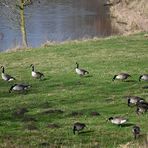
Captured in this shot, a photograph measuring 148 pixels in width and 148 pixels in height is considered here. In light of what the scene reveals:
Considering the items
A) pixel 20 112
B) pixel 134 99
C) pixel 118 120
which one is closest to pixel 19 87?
pixel 20 112

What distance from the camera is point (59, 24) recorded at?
6519 cm

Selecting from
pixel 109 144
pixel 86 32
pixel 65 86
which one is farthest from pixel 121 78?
pixel 86 32

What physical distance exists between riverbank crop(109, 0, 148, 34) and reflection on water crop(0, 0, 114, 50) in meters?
1.43

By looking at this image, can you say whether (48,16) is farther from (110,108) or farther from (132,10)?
(110,108)

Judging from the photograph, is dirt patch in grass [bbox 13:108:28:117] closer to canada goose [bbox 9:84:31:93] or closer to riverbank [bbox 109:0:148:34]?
canada goose [bbox 9:84:31:93]

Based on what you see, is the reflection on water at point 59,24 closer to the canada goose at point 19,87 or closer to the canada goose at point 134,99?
the canada goose at point 19,87

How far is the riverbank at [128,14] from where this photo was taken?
6229cm

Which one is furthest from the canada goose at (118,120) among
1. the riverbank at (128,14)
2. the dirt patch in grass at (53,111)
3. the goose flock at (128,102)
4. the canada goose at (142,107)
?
the riverbank at (128,14)

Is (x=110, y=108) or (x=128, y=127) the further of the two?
(x=110, y=108)

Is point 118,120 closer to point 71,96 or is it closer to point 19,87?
point 71,96

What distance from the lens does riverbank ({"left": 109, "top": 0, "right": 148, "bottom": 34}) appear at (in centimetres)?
6229

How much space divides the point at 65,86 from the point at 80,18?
47.9 metres

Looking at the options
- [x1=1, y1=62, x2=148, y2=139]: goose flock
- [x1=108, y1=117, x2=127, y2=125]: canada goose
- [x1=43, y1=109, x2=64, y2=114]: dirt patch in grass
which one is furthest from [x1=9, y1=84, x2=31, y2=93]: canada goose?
[x1=108, y1=117, x2=127, y2=125]: canada goose

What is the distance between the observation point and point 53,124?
18391mm
